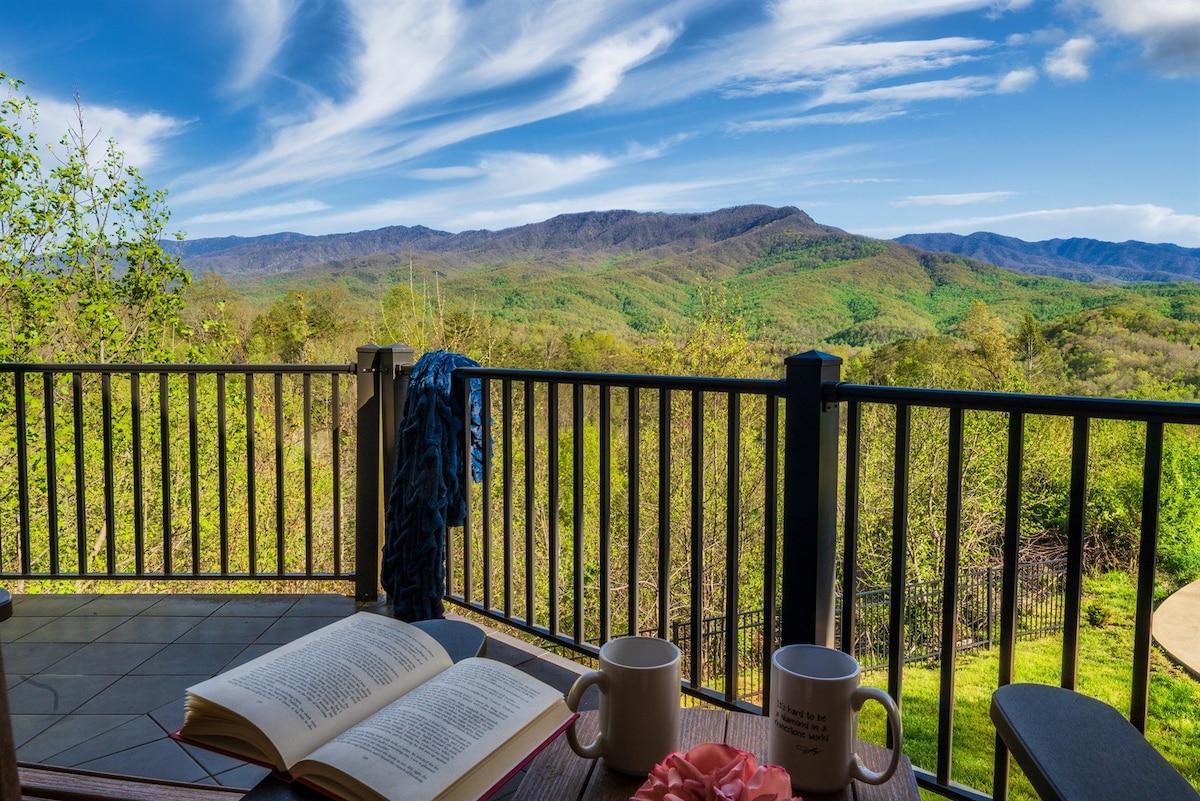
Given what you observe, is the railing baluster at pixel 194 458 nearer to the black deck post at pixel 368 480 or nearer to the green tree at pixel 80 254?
the black deck post at pixel 368 480

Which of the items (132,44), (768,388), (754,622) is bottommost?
(754,622)

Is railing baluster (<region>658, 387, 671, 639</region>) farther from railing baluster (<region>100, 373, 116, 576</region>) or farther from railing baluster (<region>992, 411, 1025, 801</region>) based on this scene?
railing baluster (<region>100, 373, 116, 576</region>)

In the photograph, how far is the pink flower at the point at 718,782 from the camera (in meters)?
0.54

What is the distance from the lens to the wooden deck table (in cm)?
74

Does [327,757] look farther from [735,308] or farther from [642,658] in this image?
[735,308]

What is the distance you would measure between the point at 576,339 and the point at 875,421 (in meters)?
5.98

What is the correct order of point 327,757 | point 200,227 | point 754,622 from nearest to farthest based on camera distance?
point 327,757, point 754,622, point 200,227

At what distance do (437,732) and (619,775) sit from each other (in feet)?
0.64

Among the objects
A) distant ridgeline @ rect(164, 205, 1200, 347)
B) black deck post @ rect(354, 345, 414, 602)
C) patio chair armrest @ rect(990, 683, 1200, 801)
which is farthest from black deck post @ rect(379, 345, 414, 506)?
distant ridgeline @ rect(164, 205, 1200, 347)

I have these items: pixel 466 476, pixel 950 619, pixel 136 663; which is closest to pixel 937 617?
pixel 466 476

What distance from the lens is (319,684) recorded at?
81 cm

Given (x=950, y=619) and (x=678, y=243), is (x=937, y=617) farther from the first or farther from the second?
(x=950, y=619)

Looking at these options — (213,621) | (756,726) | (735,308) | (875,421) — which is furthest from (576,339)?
(756,726)

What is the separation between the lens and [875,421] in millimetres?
13547
